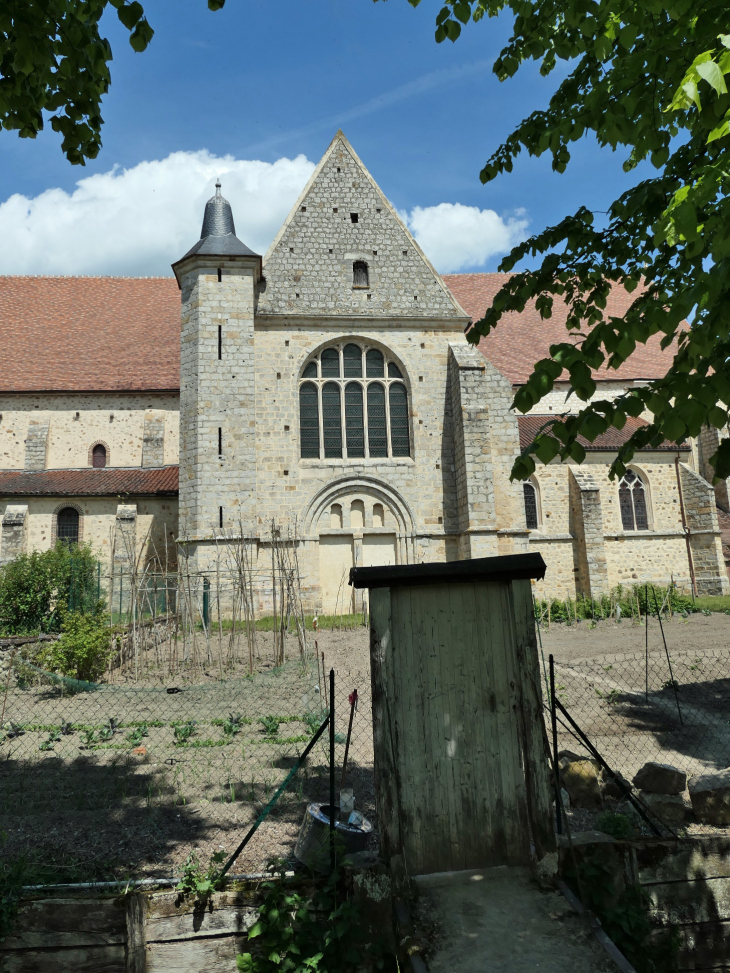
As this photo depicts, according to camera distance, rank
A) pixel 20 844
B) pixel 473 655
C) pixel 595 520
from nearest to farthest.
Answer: pixel 473 655 < pixel 20 844 < pixel 595 520

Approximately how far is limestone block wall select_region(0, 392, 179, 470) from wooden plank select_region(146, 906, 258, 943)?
1959 cm

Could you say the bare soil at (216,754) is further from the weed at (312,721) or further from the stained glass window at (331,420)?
the stained glass window at (331,420)

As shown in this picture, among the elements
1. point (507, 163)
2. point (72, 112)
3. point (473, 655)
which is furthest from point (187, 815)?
point (507, 163)

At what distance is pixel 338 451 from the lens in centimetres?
1806

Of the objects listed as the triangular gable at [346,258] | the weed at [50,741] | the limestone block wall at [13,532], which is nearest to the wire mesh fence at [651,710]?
the weed at [50,741]

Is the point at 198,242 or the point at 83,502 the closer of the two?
the point at 198,242

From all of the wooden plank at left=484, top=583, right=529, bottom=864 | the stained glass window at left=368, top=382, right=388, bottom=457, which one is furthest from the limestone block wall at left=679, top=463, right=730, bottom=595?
the wooden plank at left=484, top=583, right=529, bottom=864

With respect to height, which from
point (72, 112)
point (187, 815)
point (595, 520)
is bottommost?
point (187, 815)

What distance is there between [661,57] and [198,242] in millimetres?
Result: 15943

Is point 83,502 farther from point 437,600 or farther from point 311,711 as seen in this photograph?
point 437,600

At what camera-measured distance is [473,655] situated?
447cm

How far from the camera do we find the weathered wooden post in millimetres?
4270

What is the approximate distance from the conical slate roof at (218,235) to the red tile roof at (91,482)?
21.8 feet

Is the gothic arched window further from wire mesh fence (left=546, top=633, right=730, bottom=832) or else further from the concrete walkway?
the concrete walkway
